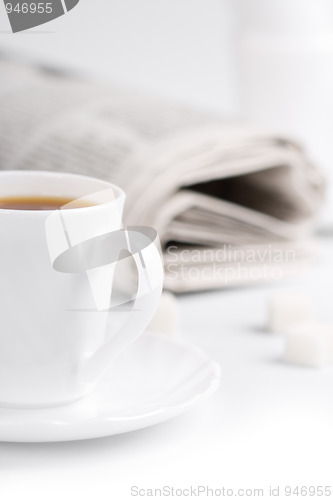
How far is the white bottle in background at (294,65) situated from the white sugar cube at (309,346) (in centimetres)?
34

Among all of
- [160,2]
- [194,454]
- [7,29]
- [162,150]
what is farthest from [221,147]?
[160,2]

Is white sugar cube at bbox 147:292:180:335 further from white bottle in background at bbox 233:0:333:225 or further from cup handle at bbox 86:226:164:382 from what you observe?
white bottle in background at bbox 233:0:333:225

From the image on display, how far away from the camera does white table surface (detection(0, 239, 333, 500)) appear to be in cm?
45

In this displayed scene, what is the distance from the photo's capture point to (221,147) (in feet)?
2.44

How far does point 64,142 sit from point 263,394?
308 mm

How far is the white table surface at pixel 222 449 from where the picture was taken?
45cm

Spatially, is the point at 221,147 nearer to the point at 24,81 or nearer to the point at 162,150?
the point at 162,150

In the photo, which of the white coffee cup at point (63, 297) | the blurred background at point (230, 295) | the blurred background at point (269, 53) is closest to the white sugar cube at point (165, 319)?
the blurred background at point (230, 295)

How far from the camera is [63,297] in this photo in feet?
1.55

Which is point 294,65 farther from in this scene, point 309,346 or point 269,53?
point 309,346

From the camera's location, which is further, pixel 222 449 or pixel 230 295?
pixel 230 295

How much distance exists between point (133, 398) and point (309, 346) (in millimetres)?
166

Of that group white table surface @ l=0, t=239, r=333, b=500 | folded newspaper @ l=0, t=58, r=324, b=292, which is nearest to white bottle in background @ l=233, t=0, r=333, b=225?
folded newspaper @ l=0, t=58, r=324, b=292

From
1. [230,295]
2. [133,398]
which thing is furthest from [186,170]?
[133,398]
